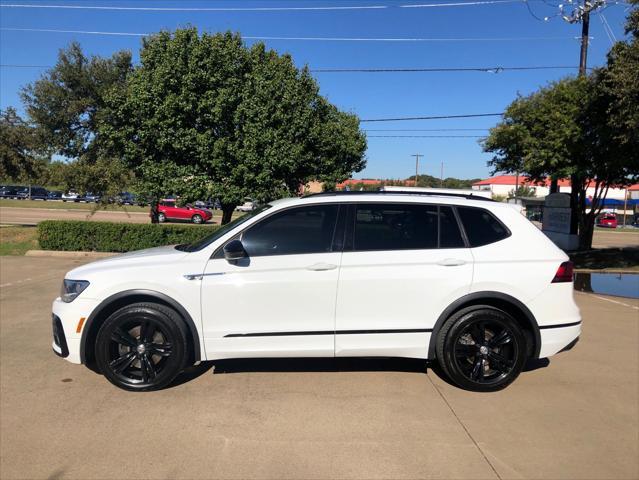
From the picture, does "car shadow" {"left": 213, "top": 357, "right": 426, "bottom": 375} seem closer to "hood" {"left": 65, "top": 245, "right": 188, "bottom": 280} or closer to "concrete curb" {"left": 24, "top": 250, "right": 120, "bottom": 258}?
"hood" {"left": 65, "top": 245, "right": 188, "bottom": 280}

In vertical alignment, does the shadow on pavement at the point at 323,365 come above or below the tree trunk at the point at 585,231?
below

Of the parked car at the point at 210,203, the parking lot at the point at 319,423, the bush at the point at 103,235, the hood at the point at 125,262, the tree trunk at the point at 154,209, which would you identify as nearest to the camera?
the parking lot at the point at 319,423

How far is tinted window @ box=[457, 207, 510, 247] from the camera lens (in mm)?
4316

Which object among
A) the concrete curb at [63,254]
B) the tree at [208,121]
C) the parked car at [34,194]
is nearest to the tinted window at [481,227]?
the tree at [208,121]

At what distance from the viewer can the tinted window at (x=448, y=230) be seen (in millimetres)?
4285

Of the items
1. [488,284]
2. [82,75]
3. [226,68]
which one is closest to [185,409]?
[488,284]

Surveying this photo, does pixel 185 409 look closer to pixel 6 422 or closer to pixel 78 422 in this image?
pixel 78 422

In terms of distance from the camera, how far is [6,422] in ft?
12.1

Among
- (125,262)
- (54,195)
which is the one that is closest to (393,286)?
(125,262)

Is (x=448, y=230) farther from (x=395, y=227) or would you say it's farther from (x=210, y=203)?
(x=210, y=203)

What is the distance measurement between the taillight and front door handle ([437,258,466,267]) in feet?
2.69

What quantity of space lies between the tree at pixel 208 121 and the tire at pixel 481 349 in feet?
33.1

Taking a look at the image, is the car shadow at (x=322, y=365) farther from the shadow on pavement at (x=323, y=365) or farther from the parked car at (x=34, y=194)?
the parked car at (x=34, y=194)

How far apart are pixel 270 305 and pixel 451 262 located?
1579 mm
